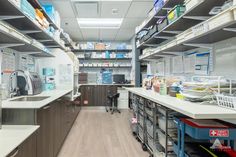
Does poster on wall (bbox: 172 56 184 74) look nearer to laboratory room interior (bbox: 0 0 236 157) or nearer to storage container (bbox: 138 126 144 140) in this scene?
laboratory room interior (bbox: 0 0 236 157)

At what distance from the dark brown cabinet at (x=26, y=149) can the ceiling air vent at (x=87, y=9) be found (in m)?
3.09

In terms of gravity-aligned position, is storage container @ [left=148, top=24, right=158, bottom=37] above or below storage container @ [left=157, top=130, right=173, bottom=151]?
above

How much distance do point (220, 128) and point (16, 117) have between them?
5.73ft

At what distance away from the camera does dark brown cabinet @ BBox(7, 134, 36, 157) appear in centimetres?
116

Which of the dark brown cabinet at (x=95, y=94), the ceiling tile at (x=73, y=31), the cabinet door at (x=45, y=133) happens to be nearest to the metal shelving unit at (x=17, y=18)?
the cabinet door at (x=45, y=133)

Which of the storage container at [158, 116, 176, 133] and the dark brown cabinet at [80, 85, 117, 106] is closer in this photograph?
the storage container at [158, 116, 176, 133]

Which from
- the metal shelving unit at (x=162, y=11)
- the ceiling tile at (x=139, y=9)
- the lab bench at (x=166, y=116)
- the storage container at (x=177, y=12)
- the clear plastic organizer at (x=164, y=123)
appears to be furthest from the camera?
the ceiling tile at (x=139, y=9)

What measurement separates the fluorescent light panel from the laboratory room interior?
0.03 meters

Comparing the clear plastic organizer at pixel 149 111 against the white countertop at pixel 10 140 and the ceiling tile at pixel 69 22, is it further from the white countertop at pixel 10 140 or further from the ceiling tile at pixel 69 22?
the ceiling tile at pixel 69 22

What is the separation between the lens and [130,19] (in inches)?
203

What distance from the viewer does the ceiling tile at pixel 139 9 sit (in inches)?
162

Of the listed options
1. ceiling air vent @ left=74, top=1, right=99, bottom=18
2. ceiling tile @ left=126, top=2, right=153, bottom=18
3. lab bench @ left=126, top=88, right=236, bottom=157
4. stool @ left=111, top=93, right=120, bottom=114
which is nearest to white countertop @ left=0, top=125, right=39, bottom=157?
lab bench @ left=126, top=88, right=236, bottom=157

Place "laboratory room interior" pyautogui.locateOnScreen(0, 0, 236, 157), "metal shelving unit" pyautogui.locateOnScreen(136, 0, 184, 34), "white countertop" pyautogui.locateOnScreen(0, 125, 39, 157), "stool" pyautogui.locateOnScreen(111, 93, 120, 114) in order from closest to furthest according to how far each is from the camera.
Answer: "white countertop" pyautogui.locateOnScreen(0, 125, 39, 157), "laboratory room interior" pyautogui.locateOnScreen(0, 0, 236, 157), "metal shelving unit" pyautogui.locateOnScreen(136, 0, 184, 34), "stool" pyautogui.locateOnScreen(111, 93, 120, 114)

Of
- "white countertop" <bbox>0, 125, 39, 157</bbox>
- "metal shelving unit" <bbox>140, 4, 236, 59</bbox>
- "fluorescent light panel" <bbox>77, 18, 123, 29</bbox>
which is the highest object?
"fluorescent light panel" <bbox>77, 18, 123, 29</bbox>
